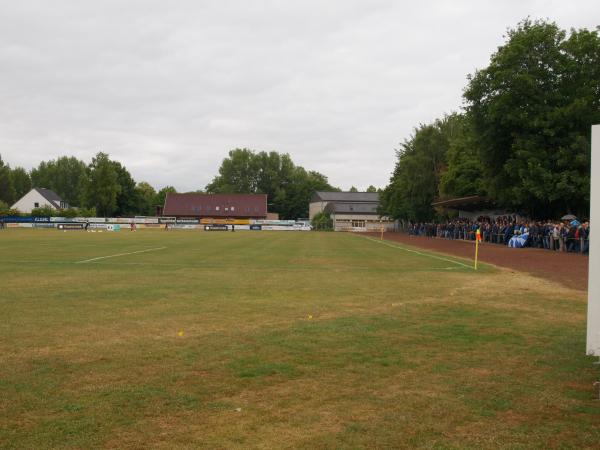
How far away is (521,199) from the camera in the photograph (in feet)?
125

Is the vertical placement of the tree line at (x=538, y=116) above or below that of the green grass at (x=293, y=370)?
above

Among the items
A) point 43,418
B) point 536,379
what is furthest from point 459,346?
point 43,418

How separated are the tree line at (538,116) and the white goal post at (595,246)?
102ft

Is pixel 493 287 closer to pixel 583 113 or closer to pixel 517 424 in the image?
pixel 517 424

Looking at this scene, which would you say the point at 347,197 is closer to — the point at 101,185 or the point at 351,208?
→ the point at 351,208

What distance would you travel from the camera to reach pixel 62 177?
146 m

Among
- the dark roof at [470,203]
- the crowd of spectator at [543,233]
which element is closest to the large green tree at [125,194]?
the dark roof at [470,203]

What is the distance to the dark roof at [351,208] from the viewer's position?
387 ft

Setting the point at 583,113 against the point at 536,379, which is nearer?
the point at 536,379

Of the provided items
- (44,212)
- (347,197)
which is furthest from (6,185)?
(347,197)

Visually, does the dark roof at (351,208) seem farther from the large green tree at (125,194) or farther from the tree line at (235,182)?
→ the large green tree at (125,194)

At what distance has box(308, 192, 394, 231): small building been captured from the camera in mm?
111887

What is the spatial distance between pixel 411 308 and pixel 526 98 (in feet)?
105

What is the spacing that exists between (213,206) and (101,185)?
23.0 meters
